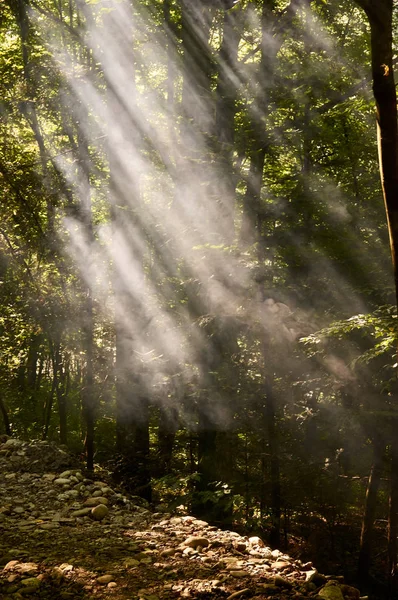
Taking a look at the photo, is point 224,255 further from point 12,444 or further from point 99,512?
point 12,444

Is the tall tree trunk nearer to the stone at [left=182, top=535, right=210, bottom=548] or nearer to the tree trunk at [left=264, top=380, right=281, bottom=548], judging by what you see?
the stone at [left=182, top=535, right=210, bottom=548]

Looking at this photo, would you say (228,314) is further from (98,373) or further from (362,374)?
(98,373)

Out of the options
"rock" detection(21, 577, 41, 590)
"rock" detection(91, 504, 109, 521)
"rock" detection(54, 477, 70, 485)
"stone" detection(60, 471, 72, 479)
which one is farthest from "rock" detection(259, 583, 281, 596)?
"stone" detection(60, 471, 72, 479)

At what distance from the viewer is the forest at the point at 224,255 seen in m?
9.33

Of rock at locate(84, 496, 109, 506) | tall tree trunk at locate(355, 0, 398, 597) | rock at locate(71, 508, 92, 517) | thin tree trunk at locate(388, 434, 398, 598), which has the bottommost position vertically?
thin tree trunk at locate(388, 434, 398, 598)

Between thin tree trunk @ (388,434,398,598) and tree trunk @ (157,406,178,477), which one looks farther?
tree trunk @ (157,406,178,477)

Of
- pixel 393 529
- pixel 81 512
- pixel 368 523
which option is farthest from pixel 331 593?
pixel 393 529

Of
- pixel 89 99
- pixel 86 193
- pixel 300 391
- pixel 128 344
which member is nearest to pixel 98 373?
pixel 128 344

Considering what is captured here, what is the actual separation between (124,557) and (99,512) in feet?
5.73

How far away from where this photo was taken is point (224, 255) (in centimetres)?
939

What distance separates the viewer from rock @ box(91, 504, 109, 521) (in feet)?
20.7

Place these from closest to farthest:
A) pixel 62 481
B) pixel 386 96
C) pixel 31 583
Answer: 1. pixel 386 96
2. pixel 31 583
3. pixel 62 481

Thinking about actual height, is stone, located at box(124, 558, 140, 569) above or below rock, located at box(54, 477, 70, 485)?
below

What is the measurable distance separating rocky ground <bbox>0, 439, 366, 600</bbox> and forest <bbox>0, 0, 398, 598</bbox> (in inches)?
79.9
